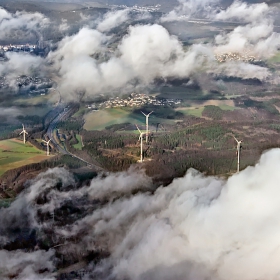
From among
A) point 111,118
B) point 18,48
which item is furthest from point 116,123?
point 18,48

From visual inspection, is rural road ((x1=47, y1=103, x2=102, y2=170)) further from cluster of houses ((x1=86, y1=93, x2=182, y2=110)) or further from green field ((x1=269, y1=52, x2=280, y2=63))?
green field ((x1=269, y1=52, x2=280, y2=63))

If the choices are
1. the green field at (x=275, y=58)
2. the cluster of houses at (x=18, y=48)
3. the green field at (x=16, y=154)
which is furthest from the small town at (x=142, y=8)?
the green field at (x=16, y=154)

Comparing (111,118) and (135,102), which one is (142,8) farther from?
(111,118)

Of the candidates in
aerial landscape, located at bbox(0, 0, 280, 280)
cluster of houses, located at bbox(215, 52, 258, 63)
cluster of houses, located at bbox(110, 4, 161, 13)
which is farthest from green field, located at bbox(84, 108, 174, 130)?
cluster of houses, located at bbox(110, 4, 161, 13)

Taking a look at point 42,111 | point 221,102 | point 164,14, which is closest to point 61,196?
point 42,111

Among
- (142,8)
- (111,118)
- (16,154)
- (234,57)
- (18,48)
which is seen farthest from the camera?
(142,8)

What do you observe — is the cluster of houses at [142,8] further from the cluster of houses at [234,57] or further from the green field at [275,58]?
the green field at [275,58]
